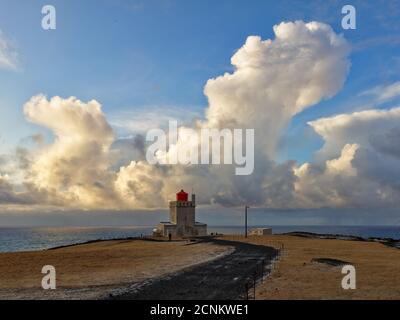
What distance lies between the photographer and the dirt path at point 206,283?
23578 millimetres

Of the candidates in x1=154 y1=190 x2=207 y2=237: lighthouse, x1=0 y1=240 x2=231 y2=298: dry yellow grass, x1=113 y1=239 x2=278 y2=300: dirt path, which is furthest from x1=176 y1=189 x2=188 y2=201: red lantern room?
x1=113 y1=239 x2=278 y2=300: dirt path

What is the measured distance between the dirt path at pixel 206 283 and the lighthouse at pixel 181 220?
46013 mm

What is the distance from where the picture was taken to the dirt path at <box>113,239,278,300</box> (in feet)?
77.4

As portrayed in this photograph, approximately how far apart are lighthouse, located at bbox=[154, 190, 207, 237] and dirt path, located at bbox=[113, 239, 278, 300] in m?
46.0

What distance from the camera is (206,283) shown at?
27469 millimetres

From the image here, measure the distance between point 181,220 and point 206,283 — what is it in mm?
58406

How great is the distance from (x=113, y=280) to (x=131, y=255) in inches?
715

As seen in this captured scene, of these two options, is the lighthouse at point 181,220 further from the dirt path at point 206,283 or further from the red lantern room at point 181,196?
the dirt path at point 206,283

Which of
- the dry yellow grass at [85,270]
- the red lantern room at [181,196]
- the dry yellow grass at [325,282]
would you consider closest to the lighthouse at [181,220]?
→ the red lantern room at [181,196]

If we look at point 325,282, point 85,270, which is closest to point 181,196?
point 85,270

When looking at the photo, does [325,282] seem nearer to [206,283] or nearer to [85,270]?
[206,283]
